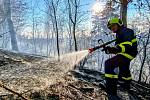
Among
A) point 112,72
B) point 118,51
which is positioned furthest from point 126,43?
point 112,72

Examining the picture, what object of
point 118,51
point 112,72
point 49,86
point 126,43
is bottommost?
point 49,86

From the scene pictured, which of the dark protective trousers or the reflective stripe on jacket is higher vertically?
the reflective stripe on jacket

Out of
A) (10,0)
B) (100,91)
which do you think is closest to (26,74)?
(100,91)

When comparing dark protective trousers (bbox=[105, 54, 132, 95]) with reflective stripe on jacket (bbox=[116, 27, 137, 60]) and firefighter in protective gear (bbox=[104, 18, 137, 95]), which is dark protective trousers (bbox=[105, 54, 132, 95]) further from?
reflective stripe on jacket (bbox=[116, 27, 137, 60])

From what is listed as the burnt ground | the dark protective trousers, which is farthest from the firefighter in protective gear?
the burnt ground

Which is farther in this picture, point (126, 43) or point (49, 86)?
point (49, 86)

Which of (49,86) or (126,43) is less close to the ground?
(126,43)

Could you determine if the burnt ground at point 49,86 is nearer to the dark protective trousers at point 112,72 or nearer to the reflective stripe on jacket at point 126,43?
the dark protective trousers at point 112,72

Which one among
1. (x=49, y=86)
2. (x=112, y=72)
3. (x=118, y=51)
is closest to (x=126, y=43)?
(x=118, y=51)

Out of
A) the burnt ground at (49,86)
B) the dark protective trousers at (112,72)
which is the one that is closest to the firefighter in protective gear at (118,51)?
the dark protective trousers at (112,72)

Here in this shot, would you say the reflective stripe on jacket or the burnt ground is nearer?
the burnt ground

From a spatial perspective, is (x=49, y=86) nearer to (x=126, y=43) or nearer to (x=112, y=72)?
(x=112, y=72)

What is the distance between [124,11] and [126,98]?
711 centimetres

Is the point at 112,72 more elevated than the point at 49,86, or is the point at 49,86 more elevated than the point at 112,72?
the point at 112,72
